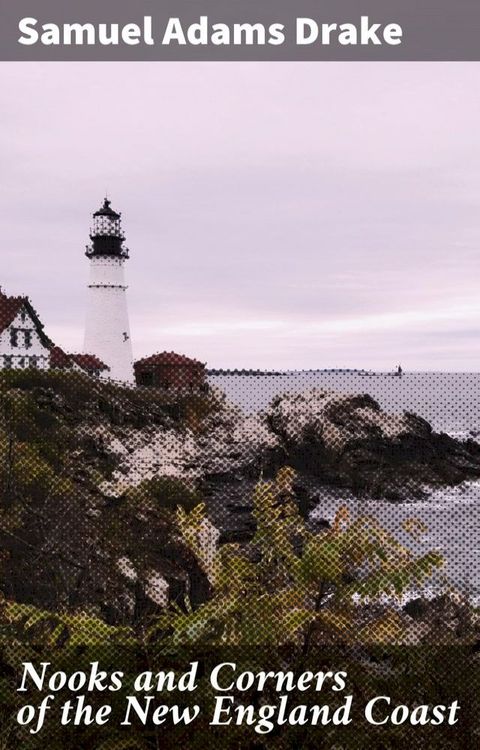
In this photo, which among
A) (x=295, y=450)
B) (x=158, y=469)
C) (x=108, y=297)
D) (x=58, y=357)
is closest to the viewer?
(x=158, y=469)

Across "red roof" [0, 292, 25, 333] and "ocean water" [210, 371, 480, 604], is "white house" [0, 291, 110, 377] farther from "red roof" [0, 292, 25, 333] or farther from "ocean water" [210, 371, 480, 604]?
"ocean water" [210, 371, 480, 604]

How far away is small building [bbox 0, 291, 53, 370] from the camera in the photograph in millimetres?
24234

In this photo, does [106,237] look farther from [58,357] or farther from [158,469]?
[158,469]

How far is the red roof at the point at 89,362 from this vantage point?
2769 centimetres

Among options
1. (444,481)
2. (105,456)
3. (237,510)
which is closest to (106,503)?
(237,510)

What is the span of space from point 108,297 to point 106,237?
2.49m

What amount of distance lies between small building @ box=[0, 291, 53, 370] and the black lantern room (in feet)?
18.0

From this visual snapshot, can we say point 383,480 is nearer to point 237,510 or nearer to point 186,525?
point 237,510

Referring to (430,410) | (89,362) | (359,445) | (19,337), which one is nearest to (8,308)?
(19,337)

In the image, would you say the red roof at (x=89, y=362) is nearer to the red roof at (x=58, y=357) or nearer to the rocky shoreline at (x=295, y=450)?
the red roof at (x=58, y=357)

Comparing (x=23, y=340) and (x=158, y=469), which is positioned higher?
(x=23, y=340)

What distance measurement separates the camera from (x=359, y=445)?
14734 mm

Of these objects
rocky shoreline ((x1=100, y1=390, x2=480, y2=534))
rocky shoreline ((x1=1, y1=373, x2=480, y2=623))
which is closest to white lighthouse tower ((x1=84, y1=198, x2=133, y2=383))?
rocky shoreline ((x1=1, y1=373, x2=480, y2=623))

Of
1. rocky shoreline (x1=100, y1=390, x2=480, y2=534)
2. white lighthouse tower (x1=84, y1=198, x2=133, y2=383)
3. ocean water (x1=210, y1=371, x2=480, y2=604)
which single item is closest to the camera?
ocean water (x1=210, y1=371, x2=480, y2=604)
